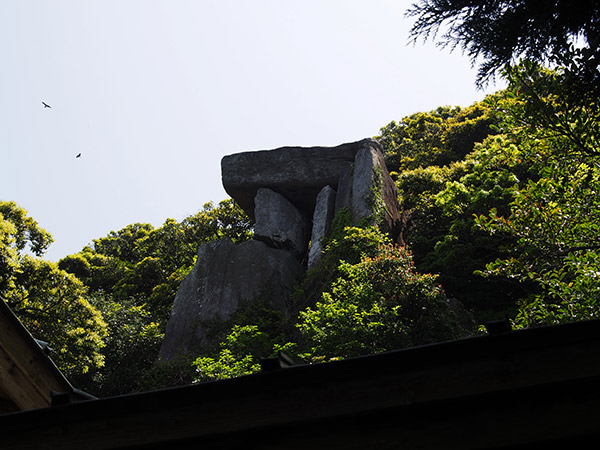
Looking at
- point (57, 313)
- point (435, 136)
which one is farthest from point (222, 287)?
Result: point (435, 136)

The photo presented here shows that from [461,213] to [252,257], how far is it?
6281 millimetres

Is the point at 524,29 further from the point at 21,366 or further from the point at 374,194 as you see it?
the point at 374,194

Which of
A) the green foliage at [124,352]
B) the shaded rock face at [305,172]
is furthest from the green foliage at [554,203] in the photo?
the green foliage at [124,352]

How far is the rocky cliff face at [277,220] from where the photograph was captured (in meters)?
13.1

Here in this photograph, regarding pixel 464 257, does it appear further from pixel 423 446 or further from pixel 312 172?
pixel 423 446

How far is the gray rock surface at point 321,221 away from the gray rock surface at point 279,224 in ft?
2.88

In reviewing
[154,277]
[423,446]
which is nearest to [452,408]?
[423,446]

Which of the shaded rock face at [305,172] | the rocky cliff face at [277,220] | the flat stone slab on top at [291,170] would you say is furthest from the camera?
the flat stone slab on top at [291,170]

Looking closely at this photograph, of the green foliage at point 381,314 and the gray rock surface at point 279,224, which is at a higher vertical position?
the gray rock surface at point 279,224

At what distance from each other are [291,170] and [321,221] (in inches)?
97.5

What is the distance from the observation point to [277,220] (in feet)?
51.0

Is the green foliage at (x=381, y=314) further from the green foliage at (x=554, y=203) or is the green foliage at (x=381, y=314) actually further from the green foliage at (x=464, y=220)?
the green foliage at (x=554, y=203)

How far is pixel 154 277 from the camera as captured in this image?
21.6 metres

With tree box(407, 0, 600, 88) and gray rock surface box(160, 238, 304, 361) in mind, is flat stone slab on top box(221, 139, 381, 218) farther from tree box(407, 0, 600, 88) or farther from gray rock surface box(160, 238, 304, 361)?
tree box(407, 0, 600, 88)
